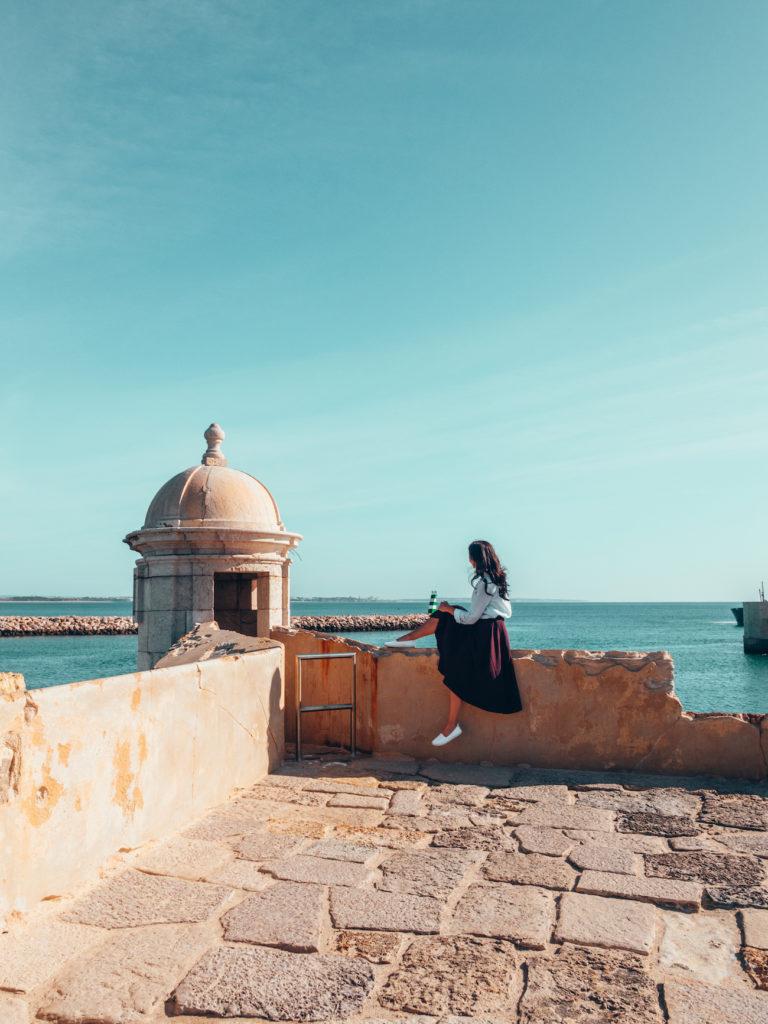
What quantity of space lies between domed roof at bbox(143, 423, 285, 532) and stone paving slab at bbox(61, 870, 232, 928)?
6735 mm

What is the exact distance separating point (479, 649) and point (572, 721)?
813 millimetres

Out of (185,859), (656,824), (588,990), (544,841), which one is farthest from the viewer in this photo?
(656,824)

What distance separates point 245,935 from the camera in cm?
307

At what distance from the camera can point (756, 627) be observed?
4897 centimetres

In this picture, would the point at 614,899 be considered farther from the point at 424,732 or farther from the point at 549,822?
the point at 424,732

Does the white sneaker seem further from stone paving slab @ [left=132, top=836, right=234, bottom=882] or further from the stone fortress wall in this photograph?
stone paving slab @ [left=132, top=836, right=234, bottom=882]

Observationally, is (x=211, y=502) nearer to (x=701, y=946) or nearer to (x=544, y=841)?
(x=544, y=841)

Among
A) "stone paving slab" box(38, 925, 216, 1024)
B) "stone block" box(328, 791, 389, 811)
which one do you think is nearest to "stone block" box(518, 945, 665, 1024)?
"stone paving slab" box(38, 925, 216, 1024)

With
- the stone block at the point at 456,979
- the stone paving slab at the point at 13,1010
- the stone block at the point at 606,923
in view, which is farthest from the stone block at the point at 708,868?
the stone paving slab at the point at 13,1010

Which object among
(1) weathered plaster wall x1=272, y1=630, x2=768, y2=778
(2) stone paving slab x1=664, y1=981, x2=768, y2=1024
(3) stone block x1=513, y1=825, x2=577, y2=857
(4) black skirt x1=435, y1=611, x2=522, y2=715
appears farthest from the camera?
(4) black skirt x1=435, y1=611, x2=522, y2=715

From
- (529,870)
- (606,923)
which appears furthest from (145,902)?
(606,923)

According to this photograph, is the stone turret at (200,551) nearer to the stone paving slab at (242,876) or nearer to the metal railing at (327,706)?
the metal railing at (327,706)

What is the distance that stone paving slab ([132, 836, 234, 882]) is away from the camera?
3.77 meters

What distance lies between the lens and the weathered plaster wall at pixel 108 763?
10.6 ft
